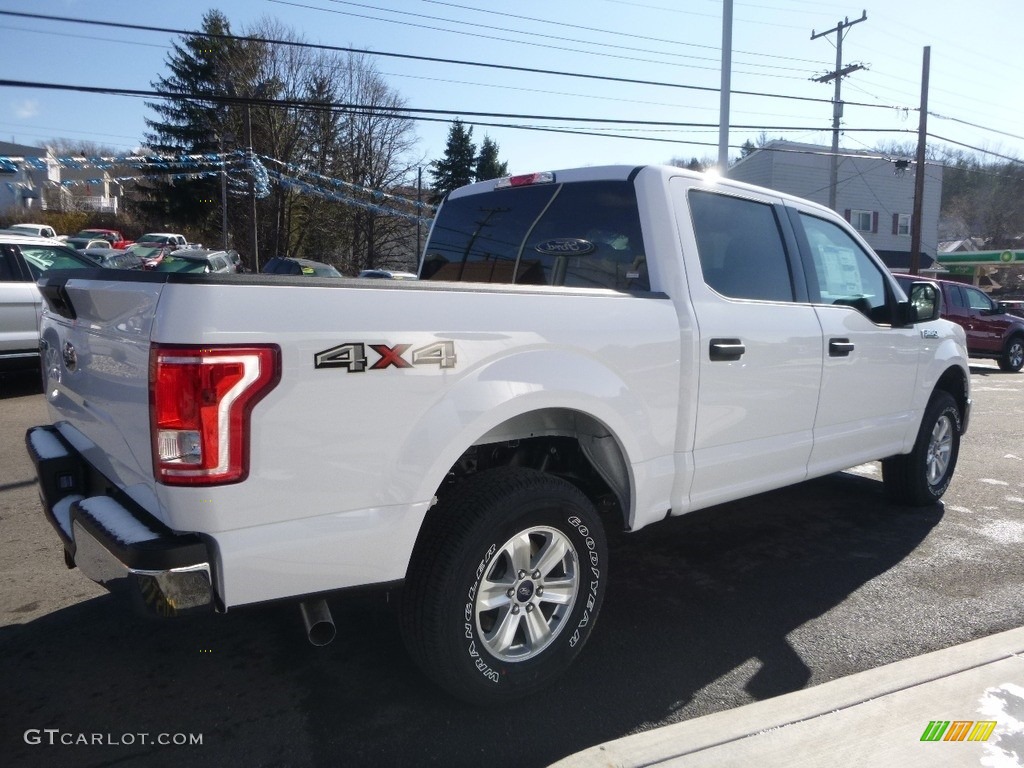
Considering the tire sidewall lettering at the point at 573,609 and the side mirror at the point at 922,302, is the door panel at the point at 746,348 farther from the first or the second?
the side mirror at the point at 922,302

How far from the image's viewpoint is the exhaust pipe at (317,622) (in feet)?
7.84

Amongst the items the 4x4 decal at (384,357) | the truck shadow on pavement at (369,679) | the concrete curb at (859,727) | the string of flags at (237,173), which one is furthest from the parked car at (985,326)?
the 4x4 decal at (384,357)

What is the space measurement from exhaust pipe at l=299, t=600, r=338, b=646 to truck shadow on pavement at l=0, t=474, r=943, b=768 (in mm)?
185

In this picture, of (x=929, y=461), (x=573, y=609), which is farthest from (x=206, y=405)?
(x=929, y=461)

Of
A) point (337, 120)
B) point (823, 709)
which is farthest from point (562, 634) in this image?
point (337, 120)

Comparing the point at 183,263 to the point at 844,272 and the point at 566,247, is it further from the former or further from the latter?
the point at 844,272

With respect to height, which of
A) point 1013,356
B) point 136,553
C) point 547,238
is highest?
point 547,238

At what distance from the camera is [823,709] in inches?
109

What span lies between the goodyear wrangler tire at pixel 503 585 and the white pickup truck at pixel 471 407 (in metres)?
0.01

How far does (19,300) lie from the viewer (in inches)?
352

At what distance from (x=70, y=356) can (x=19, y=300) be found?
7387 mm

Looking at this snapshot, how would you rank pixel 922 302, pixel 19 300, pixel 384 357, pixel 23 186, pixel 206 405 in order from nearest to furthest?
1. pixel 206 405
2. pixel 384 357
3. pixel 922 302
4. pixel 19 300
5. pixel 23 186

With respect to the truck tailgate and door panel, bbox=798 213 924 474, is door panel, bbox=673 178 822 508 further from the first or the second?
the truck tailgate

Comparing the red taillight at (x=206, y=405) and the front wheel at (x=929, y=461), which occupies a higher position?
the red taillight at (x=206, y=405)
